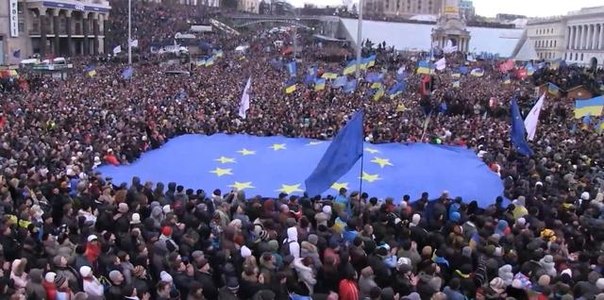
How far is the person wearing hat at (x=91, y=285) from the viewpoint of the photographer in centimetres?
719

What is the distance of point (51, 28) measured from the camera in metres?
56.4

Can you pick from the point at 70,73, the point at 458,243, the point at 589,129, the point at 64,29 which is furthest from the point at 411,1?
the point at 458,243

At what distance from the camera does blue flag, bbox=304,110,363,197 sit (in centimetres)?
1065

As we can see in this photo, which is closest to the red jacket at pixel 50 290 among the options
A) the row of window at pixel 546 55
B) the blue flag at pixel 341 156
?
the blue flag at pixel 341 156

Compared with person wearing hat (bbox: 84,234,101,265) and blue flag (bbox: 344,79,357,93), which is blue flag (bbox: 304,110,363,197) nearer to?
person wearing hat (bbox: 84,234,101,265)

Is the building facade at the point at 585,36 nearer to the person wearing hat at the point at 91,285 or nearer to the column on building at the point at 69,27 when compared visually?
the column on building at the point at 69,27

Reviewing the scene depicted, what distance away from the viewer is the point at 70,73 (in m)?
36.9

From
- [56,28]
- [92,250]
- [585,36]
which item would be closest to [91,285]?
[92,250]

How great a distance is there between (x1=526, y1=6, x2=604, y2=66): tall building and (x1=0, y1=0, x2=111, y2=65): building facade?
Result: 56569 millimetres

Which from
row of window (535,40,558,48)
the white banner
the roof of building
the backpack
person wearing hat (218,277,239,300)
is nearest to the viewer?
person wearing hat (218,277,239,300)

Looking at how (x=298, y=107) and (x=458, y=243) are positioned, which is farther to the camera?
(x=298, y=107)

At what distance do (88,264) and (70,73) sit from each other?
31649mm

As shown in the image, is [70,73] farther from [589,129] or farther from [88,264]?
[88,264]

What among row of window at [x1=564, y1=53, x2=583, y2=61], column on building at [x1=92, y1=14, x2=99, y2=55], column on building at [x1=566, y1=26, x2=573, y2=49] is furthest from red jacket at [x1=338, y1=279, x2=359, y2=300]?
column on building at [x1=566, y1=26, x2=573, y2=49]
